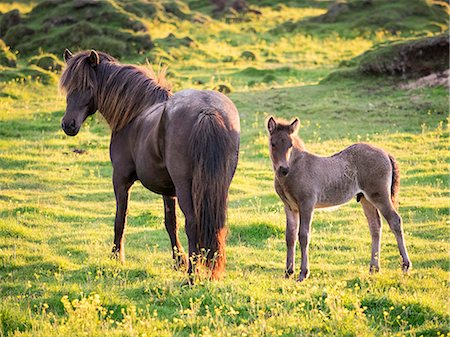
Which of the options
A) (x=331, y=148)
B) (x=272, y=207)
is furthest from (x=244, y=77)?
(x=272, y=207)

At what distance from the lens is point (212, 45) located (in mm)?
33312

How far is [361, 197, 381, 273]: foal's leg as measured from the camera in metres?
8.51

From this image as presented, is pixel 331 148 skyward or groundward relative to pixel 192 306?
groundward

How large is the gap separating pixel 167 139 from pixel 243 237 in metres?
3.23

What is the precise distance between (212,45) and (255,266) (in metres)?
25.4

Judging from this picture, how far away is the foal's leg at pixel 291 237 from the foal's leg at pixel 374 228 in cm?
99

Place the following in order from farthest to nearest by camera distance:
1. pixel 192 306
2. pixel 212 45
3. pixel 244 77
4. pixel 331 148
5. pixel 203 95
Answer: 1. pixel 212 45
2. pixel 244 77
3. pixel 331 148
4. pixel 203 95
5. pixel 192 306

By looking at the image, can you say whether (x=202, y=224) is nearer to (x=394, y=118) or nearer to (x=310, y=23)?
(x=394, y=118)

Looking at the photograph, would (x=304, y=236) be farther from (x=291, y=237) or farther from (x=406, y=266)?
(x=406, y=266)

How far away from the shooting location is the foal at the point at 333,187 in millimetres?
8094

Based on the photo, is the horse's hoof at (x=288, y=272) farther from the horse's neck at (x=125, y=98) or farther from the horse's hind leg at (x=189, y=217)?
the horse's neck at (x=125, y=98)

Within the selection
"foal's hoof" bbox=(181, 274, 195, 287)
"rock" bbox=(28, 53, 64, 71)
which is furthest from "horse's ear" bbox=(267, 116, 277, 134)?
"rock" bbox=(28, 53, 64, 71)

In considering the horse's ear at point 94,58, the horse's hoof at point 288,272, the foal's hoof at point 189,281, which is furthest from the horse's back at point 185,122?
the horse's ear at point 94,58

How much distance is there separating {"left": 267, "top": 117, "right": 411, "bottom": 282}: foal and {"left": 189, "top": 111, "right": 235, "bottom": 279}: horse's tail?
949 millimetres
